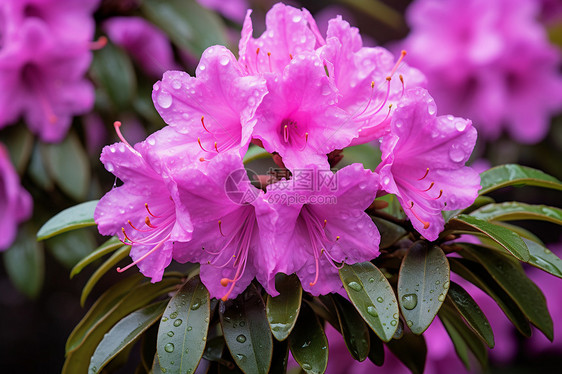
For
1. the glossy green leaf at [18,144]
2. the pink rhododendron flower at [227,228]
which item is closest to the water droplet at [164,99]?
the pink rhododendron flower at [227,228]

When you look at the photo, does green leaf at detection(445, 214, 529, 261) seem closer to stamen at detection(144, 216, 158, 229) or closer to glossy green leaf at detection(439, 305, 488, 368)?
glossy green leaf at detection(439, 305, 488, 368)

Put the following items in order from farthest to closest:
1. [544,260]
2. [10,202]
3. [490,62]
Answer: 1. [490,62]
2. [10,202]
3. [544,260]

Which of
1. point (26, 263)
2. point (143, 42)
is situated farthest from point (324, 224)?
point (143, 42)

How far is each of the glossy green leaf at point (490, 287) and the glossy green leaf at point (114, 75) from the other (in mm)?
919

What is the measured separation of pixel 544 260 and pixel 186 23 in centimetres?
108

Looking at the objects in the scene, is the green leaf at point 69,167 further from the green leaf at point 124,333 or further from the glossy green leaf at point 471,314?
the glossy green leaf at point 471,314

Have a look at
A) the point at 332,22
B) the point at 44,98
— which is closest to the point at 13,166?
the point at 44,98

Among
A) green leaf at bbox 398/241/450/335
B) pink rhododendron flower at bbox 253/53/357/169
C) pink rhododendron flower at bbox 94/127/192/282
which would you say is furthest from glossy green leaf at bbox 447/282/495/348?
pink rhododendron flower at bbox 94/127/192/282

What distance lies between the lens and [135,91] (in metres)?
1.59

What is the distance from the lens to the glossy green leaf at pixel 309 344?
0.70 metres

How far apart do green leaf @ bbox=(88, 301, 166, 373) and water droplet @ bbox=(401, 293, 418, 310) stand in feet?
1.12

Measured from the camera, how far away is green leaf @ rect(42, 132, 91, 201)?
4.43 ft

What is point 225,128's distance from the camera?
2.58 feet

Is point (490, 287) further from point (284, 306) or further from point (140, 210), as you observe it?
point (140, 210)
